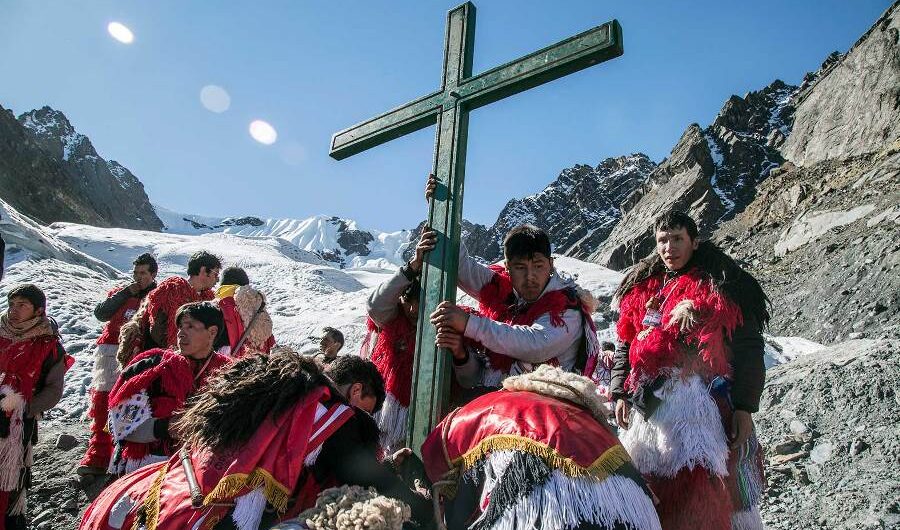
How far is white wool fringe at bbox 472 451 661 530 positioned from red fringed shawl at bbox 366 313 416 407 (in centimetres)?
147

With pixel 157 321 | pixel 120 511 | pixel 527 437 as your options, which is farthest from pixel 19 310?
pixel 527 437

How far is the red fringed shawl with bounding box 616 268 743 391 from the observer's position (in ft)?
9.21

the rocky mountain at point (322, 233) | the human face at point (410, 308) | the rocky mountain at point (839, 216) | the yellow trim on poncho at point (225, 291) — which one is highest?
the rocky mountain at point (322, 233)

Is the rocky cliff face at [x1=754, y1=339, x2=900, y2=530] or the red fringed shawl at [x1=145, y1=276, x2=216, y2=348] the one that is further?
the red fringed shawl at [x1=145, y1=276, x2=216, y2=348]

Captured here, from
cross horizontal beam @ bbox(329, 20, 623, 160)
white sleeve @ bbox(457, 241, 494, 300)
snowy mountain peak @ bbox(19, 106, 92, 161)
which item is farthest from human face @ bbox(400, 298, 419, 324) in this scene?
snowy mountain peak @ bbox(19, 106, 92, 161)

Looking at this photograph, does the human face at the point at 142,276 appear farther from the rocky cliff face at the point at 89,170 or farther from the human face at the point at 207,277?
the rocky cliff face at the point at 89,170

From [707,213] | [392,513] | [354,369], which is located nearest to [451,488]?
[392,513]

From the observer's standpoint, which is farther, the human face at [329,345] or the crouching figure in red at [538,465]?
the human face at [329,345]

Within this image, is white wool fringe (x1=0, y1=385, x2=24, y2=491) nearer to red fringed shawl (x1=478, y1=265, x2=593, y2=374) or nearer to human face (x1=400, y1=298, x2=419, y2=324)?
human face (x1=400, y1=298, x2=419, y2=324)

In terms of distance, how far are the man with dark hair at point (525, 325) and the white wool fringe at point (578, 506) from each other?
926mm

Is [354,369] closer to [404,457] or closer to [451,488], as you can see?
[404,457]

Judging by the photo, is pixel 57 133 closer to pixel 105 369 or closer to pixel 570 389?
pixel 105 369

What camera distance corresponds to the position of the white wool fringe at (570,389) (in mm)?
1896

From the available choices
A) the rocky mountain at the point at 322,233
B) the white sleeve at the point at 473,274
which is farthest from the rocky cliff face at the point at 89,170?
the white sleeve at the point at 473,274
